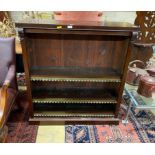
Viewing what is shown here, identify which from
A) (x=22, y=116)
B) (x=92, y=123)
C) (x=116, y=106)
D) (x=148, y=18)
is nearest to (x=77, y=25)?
(x=116, y=106)

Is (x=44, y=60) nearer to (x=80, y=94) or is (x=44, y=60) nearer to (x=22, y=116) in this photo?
(x=80, y=94)

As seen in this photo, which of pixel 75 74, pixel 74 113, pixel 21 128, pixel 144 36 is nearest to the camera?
pixel 75 74

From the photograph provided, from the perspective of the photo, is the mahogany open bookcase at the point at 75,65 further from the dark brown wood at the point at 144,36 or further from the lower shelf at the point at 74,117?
the dark brown wood at the point at 144,36

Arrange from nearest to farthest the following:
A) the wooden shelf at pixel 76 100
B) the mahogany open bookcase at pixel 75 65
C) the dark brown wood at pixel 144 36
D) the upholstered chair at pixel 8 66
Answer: the mahogany open bookcase at pixel 75 65 < the upholstered chair at pixel 8 66 < the wooden shelf at pixel 76 100 < the dark brown wood at pixel 144 36

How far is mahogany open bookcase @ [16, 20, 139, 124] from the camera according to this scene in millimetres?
1364

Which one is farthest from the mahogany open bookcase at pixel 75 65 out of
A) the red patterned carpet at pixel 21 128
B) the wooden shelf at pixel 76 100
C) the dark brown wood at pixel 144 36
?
the dark brown wood at pixel 144 36

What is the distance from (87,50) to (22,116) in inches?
43.2

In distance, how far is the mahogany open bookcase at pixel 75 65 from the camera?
136 centimetres

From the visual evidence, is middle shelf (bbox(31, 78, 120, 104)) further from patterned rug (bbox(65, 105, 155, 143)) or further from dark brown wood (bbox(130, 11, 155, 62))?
dark brown wood (bbox(130, 11, 155, 62))

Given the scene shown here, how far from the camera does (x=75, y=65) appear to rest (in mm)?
1751

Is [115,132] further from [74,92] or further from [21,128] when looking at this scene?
[21,128]

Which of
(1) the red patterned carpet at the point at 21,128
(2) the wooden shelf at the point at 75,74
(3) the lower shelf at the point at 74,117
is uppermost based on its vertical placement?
(2) the wooden shelf at the point at 75,74

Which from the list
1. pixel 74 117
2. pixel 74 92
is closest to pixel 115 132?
pixel 74 117

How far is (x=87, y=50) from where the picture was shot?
165cm
